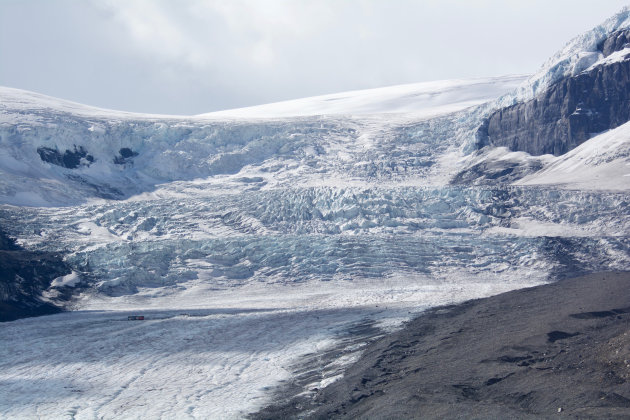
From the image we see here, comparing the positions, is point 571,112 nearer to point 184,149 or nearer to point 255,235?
point 255,235

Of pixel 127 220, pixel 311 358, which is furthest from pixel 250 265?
pixel 311 358

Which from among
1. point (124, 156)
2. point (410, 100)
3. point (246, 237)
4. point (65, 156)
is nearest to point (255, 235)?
point (246, 237)

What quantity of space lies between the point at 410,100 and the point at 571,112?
21.0 metres

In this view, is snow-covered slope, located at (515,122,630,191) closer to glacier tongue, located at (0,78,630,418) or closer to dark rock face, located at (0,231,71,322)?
glacier tongue, located at (0,78,630,418)

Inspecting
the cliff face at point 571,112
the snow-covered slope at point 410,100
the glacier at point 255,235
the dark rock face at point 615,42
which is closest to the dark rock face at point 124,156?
the glacier at point 255,235

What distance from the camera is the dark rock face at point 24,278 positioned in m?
24.9

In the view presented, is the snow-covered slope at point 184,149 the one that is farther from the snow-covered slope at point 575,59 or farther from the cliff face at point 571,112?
the snow-covered slope at point 575,59

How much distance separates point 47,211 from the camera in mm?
36625

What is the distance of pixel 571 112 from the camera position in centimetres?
4428

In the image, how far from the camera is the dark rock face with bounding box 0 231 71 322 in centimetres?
2492

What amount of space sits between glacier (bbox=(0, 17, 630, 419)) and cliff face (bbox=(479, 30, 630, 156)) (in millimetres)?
1239

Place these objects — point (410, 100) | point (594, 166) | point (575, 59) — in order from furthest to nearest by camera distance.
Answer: point (410, 100) → point (575, 59) → point (594, 166)

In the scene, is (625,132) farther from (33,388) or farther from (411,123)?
(33,388)

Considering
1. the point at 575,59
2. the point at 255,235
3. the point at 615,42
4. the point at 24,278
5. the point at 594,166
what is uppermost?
the point at 615,42
